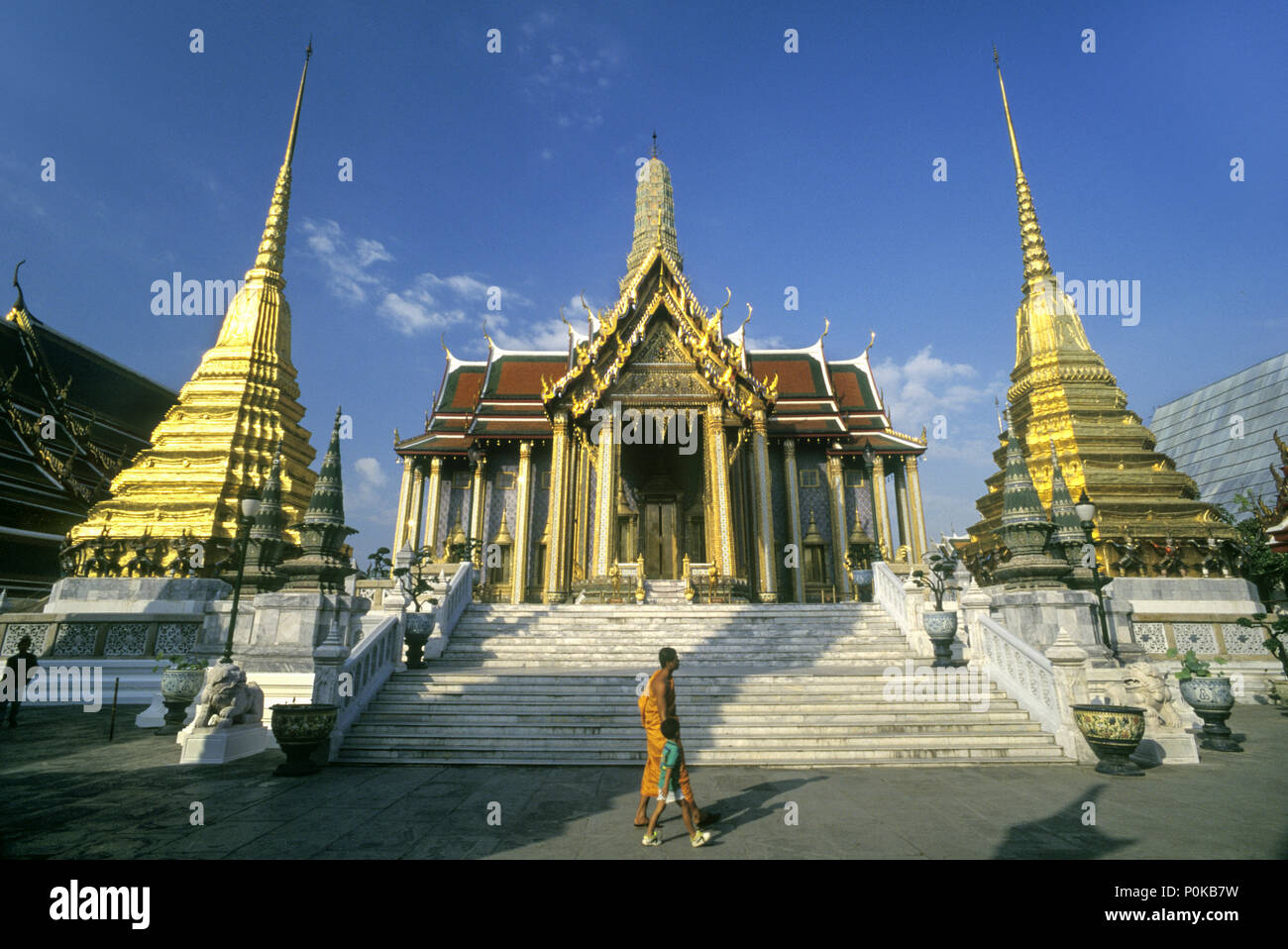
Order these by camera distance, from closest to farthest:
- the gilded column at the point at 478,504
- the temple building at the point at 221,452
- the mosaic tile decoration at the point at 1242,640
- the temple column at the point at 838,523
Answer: the mosaic tile decoration at the point at 1242,640
the temple building at the point at 221,452
the temple column at the point at 838,523
the gilded column at the point at 478,504

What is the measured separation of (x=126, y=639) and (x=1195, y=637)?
22.9m

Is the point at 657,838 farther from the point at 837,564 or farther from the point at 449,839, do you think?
the point at 837,564

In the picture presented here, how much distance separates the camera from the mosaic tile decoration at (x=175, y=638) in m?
12.7

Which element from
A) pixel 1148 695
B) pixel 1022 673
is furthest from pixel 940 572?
pixel 1148 695

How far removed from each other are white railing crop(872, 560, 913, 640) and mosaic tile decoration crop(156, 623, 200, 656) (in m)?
14.6

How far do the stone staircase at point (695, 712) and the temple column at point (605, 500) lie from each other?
4767mm

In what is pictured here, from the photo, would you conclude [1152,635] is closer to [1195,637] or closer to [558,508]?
[1195,637]

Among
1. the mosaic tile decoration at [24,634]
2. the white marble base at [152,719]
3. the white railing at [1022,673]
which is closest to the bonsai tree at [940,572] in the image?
the white railing at [1022,673]

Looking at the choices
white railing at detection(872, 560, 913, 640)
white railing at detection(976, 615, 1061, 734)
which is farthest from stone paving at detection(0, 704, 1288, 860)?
white railing at detection(872, 560, 913, 640)

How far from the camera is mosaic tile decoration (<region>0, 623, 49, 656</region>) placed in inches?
496

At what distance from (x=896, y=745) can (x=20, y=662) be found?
14.2m

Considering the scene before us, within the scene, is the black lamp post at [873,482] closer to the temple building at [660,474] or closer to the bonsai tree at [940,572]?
the temple building at [660,474]

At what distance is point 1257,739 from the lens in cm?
827
